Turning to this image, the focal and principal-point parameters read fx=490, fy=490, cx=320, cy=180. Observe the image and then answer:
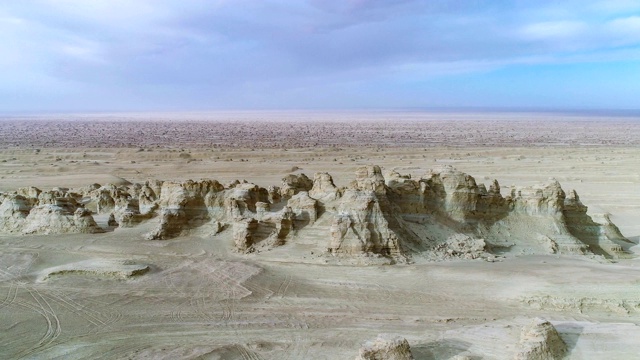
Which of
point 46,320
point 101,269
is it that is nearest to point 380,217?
point 101,269

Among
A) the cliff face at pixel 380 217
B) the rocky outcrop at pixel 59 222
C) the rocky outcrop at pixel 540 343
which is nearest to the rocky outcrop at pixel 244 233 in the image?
the cliff face at pixel 380 217

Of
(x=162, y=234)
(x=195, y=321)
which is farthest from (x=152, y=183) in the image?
(x=195, y=321)

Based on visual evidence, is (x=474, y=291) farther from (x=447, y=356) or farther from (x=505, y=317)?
(x=447, y=356)

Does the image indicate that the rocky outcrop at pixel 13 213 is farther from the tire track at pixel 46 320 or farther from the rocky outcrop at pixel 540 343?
the rocky outcrop at pixel 540 343

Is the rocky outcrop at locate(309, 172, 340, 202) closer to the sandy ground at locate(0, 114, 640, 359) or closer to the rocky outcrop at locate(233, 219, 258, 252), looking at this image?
the rocky outcrop at locate(233, 219, 258, 252)

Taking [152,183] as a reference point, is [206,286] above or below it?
below

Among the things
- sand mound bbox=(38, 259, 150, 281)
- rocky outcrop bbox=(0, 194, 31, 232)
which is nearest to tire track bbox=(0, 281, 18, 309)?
sand mound bbox=(38, 259, 150, 281)
